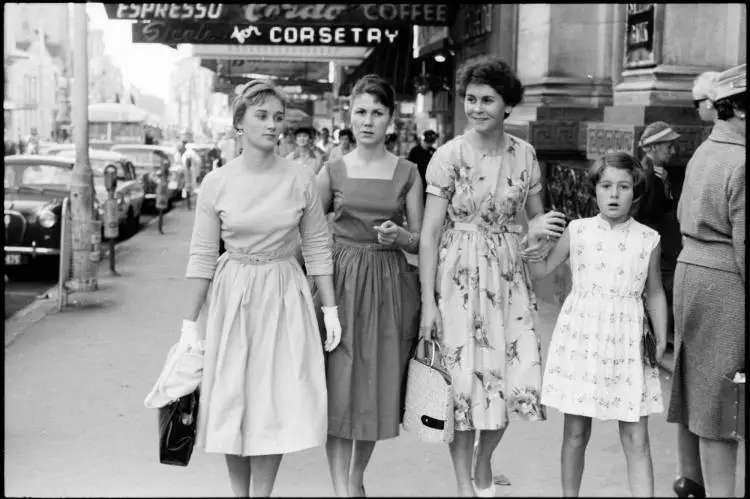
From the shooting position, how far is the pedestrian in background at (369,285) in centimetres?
516

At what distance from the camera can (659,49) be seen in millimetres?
9180

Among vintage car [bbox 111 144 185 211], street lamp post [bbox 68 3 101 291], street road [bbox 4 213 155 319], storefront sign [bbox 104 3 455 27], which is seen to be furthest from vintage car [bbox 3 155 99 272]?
vintage car [bbox 111 144 185 211]

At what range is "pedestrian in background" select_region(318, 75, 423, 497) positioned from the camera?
5.16 meters

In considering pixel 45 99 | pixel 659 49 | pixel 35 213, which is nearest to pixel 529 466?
pixel 659 49

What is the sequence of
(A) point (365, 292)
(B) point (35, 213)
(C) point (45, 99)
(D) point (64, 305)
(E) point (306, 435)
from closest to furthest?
(E) point (306, 435) → (A) point (365, 292) → (D) point (64, 305) → (B) point (35, 213) → (C) point (45, 99)

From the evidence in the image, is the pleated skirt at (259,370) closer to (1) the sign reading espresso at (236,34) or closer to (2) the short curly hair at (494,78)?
(2) the short curly hair at (494,78)

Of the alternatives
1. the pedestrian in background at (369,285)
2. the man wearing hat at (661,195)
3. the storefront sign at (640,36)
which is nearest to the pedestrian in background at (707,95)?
the pedestrian in background at (369,285)

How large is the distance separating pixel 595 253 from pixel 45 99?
8539 centimetres

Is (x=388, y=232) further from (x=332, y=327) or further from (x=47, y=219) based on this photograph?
(x=47, y=219)

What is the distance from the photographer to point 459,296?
525cm

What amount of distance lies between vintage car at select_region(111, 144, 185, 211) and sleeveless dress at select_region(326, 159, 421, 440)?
20.5 m

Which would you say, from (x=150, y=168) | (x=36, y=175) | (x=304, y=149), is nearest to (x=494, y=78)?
(x=304, y=149)

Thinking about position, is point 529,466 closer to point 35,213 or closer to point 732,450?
point 732,450

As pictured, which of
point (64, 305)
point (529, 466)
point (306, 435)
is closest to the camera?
point (306, 435)
